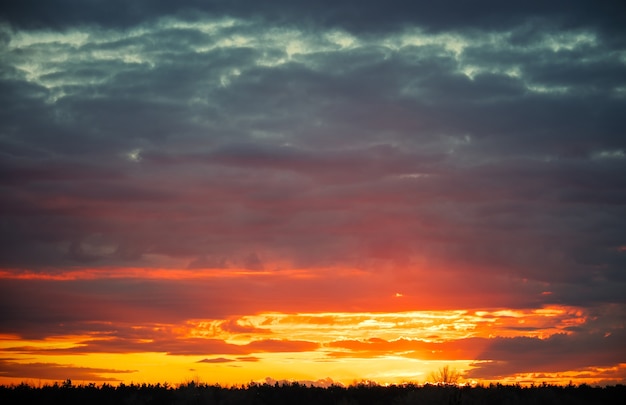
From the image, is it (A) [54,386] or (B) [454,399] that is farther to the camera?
(A) [54,386]

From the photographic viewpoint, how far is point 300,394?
6956 cm

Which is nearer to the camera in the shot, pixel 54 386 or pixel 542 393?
pixel 542 393

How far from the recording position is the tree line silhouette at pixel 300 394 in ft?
209

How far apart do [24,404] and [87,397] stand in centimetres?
539

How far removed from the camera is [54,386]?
7056 cm

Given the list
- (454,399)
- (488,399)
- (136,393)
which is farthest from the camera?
(136,393)

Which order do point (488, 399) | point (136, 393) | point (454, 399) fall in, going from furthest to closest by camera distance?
point (136, 393), point (488, 399), point (454, 399)

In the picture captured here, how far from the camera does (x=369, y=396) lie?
68125mm

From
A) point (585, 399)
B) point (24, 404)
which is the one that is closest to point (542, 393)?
point (585, 399)

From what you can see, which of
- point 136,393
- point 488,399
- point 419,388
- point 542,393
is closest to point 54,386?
point 136,393

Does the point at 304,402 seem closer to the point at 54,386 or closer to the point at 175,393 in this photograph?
the point at 175,393

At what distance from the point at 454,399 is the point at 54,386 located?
37.5 m

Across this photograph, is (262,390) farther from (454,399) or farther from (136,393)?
(454,399)

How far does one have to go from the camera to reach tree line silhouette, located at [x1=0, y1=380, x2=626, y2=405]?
2511 inches
